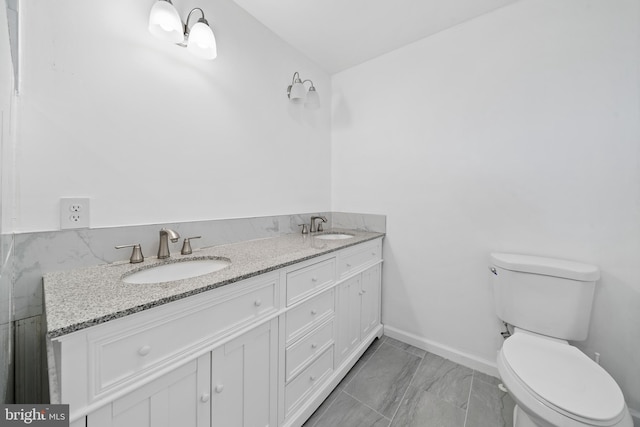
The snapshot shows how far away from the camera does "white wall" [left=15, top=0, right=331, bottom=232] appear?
2.89ft

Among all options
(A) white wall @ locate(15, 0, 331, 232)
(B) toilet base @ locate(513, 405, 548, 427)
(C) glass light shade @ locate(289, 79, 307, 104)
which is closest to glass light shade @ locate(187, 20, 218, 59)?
(A) white wall @ locate(15, 0, 331, 232)

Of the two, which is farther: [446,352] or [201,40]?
[446,352]

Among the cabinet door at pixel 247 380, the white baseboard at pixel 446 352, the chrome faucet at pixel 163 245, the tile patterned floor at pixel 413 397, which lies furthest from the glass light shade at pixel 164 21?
the white baseboard at pixel 446 352

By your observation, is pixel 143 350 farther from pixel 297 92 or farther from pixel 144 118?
pixel 297 92

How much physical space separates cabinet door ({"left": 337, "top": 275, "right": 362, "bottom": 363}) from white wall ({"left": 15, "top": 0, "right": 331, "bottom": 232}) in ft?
2.46

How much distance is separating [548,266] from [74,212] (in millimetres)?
2178

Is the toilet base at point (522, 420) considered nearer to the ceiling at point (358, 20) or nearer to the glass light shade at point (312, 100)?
the glass light shade at point (312, 100)

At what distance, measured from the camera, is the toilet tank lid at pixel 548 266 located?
117 centimetres

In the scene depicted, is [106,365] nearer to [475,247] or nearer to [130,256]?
[130,256]

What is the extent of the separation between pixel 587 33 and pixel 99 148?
8.00 feet

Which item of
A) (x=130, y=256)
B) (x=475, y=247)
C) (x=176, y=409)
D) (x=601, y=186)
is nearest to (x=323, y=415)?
(x=176, y=409)

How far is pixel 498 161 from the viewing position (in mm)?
1499

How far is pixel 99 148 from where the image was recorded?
1011mm

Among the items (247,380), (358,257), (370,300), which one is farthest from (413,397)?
(247,380)
